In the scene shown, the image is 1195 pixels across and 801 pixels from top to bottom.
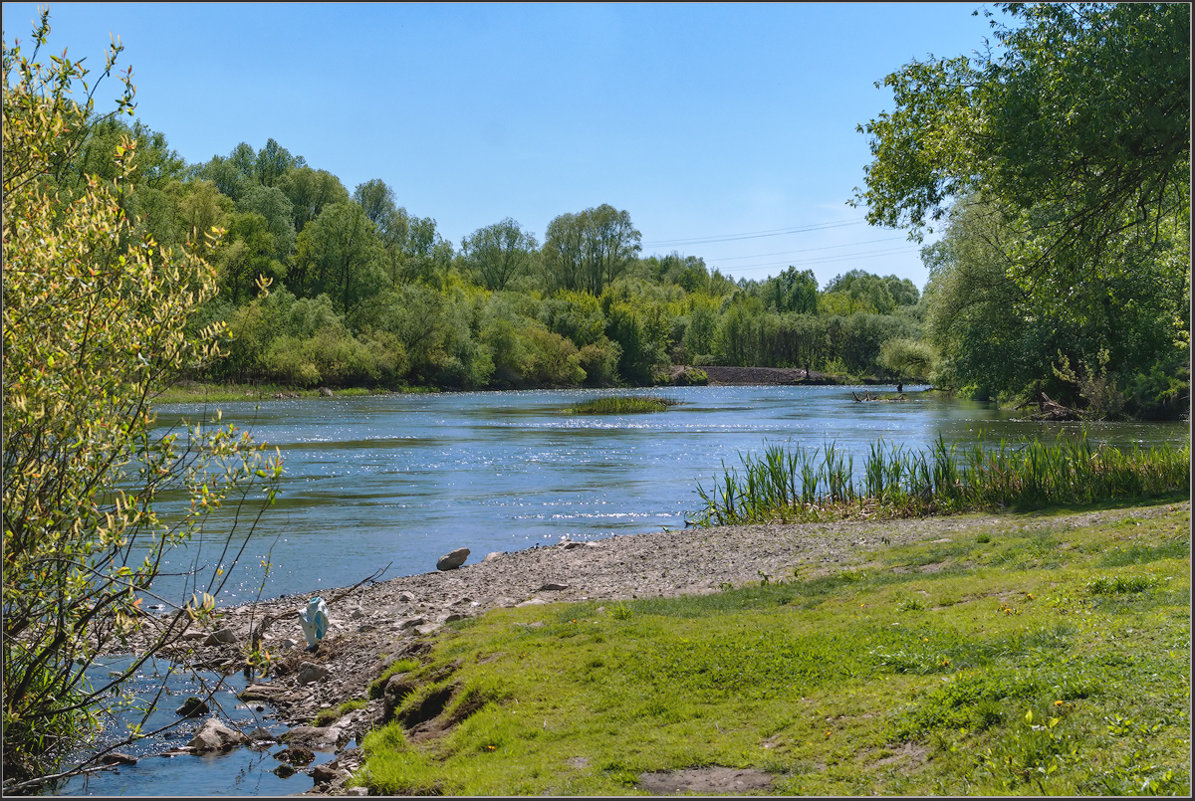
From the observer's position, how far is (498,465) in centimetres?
3331

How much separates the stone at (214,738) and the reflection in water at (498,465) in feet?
10.5

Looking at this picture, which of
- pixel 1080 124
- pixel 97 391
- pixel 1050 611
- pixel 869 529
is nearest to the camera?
pixel 97 391

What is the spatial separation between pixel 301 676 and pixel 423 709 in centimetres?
272

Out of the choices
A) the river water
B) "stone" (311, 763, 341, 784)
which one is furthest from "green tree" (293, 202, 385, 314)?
"stone" (311, 763, 341, 784)

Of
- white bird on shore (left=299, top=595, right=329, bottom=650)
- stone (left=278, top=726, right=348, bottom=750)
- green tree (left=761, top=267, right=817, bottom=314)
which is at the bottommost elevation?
stone (left=278, top=726, right=348, bottom=750)

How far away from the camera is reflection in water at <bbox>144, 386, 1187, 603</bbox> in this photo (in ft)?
65.3

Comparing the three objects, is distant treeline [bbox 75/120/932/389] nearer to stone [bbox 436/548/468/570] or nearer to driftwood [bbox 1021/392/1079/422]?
driftwood [bbox 1021/392/1079/422]

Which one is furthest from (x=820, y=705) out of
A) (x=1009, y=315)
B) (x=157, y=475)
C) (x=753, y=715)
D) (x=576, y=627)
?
(x=1009, y=315)

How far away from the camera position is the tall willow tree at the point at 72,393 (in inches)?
270

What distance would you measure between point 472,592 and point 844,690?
7961 mm

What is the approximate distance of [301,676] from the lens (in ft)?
37.5

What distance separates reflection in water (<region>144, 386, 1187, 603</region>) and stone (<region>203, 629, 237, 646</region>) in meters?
1.22

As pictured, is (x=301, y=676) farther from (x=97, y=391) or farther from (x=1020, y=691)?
(x=1020, y=691)

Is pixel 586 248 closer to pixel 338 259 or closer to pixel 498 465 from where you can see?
pixel 338 259
